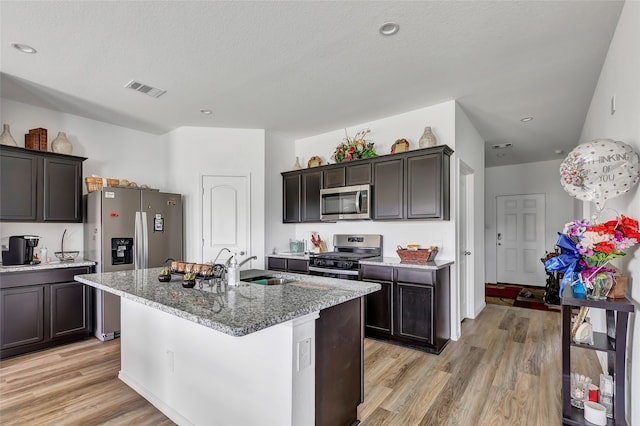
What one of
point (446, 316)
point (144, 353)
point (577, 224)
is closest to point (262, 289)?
point (144, 353)

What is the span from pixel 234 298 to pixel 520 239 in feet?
23.0

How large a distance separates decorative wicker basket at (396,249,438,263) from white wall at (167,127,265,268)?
207cm

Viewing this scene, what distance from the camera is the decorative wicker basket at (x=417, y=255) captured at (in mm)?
3439

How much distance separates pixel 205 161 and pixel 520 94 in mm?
3941

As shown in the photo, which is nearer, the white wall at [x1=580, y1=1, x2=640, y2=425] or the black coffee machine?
the white wall at [x1=580, y1=1, x2=640, y2=425]

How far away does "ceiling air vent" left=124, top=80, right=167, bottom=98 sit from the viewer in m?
3.16

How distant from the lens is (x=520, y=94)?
11.3 ft

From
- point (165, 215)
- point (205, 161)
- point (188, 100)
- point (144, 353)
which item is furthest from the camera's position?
point (205, 161)

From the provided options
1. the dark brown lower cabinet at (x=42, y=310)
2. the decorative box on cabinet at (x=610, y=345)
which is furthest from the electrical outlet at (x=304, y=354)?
the dark brown lower cabinet at (x=42, y=310)

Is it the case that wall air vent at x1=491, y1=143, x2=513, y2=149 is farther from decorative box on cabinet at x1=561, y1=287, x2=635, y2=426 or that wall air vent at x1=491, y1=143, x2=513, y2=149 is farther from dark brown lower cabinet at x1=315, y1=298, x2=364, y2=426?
dark brown lower cabinet at x1=315, y1=298, x2=364, y2=426

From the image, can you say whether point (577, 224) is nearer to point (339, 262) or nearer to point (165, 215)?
point (339, 262)

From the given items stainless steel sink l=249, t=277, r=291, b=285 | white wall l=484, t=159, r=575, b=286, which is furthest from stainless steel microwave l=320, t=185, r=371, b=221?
white wall l=484, t=159, r=575, b=286

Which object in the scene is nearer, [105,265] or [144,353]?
[144,353]

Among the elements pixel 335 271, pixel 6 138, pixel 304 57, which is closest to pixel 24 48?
pixel 6 138
